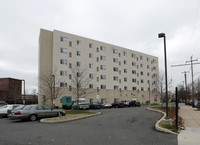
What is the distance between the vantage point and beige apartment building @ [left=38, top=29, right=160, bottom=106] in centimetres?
4200

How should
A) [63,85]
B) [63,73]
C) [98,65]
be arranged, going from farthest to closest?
1. [98,65]
2. [63,73]
3. [63,85]

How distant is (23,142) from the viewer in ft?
25.1

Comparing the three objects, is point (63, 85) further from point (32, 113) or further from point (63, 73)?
point (32, 113)

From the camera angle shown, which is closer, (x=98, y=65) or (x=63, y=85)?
(x=63, y=85)

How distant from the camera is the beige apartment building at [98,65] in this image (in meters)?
42.0

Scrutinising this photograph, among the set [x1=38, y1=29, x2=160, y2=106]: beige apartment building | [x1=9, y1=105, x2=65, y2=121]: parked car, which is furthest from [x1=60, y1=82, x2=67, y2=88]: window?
[x1=9, y1=105, x2=65, y2=121]: parked car

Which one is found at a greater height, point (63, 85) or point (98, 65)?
point (98, 65)

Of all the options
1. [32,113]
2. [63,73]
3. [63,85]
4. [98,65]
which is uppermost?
[98,65]

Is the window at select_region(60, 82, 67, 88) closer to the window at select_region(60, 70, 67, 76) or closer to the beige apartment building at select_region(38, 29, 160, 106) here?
the beige apartment building at select_region(38, 29, 160, 106)

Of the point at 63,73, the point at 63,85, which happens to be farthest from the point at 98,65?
the point at 63,85

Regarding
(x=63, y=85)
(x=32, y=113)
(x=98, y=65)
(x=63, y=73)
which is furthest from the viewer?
(x=98, y=65)

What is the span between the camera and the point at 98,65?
50594 mm

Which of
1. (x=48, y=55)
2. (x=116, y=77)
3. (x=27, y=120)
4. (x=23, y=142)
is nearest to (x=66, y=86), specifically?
(x=48, y=55)

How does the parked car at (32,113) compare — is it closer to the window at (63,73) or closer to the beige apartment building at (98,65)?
the beige apartment building at (98,65)
